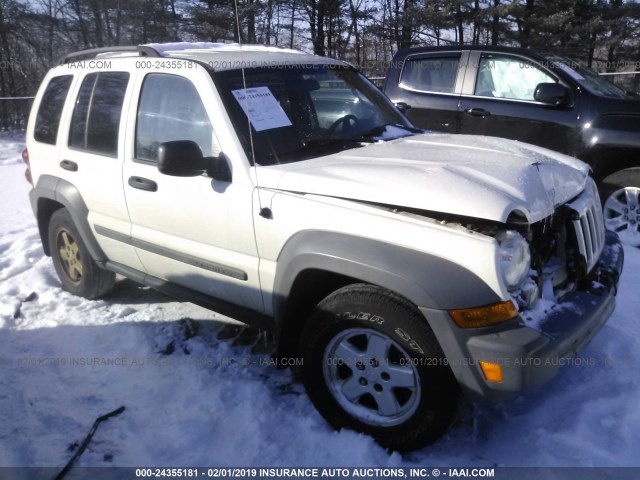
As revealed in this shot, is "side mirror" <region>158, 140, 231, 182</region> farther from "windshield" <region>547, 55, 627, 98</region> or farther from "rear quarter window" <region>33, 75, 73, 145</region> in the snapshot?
"windshield" <region>547, 55, 627, 98</region>

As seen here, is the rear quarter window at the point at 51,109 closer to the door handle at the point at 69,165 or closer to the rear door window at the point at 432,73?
the door handle at the point at 69,165

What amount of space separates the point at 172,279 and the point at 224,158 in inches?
40.8

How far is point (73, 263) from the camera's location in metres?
4.40

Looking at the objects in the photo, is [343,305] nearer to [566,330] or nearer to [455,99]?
[566,330]

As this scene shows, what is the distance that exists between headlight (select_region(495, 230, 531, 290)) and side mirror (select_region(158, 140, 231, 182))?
4.71 ft

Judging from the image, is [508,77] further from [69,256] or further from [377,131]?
[69,256]

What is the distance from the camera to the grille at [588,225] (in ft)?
8.68

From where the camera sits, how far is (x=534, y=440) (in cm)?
260

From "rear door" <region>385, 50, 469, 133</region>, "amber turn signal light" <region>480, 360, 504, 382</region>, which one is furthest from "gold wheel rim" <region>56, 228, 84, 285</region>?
"rear door" <region>385, 50, 469, 133</region>

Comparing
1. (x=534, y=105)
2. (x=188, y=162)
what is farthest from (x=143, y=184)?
(x=534, y=105)

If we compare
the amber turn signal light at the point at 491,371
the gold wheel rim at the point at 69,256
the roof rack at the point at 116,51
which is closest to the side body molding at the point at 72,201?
the gold wheel rim at the point at 69,256

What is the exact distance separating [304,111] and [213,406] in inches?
71.7

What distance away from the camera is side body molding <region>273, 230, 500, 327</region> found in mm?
2145

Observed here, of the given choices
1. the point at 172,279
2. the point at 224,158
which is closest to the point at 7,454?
the point at 172,279
